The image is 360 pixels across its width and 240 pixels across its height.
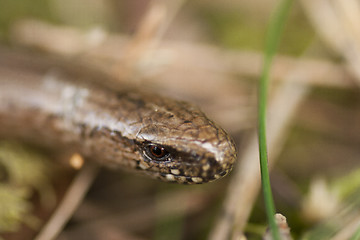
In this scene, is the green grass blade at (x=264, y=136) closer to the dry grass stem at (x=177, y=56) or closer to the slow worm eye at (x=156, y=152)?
→ the slow worm eye at (x=156, y=152)

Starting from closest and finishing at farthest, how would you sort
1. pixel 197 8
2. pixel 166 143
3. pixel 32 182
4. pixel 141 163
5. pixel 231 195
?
pixel 166 143
pixel 141 163
pixel 231 195
pixel 32 182
pixel 197 8

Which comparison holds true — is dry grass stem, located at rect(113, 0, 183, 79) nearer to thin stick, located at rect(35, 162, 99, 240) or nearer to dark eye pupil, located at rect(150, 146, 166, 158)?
thin stick, located at rect(35, 162, 99, 240)

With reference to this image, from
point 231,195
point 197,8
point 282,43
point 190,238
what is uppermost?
point 197,8

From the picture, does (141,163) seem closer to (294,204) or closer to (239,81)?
(294,204)

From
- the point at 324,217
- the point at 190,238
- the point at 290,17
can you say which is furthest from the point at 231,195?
the point at 290,17

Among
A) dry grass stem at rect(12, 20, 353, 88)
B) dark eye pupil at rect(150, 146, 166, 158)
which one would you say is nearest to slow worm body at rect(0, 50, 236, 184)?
dark eye pupil at rect(150, 146, 166, 158)

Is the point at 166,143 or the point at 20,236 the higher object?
the point at 166,143

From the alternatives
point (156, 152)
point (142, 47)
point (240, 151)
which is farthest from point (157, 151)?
point (142, 47)
